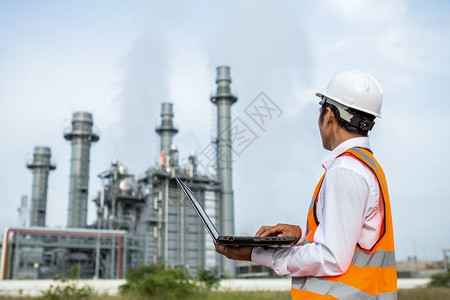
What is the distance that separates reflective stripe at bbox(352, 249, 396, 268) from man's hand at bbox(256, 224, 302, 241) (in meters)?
0.26

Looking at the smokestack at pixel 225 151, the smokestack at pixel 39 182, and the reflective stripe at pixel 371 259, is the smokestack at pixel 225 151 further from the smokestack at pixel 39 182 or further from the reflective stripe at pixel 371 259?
the reflective stripe at pixel 371 259

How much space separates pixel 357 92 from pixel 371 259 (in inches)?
28.4

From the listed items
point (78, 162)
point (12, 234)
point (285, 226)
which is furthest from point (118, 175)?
point (285, 226)

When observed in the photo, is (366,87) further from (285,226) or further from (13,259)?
(13,259)

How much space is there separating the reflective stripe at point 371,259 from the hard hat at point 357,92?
2.02 feet

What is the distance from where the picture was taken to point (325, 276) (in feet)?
5.64

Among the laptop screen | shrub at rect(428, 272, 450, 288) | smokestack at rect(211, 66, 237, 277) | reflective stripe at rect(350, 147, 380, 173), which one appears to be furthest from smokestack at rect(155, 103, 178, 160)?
reflective stripe at rect(350, 147, 380, 173)

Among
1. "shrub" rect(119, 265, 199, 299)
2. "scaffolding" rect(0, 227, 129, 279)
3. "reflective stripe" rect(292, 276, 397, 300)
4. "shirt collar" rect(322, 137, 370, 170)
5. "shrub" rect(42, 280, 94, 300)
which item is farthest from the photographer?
"scaffolding" rect(0, 227, 129, 279)

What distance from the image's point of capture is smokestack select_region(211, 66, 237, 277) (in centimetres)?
3466

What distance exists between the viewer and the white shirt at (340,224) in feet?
5.48

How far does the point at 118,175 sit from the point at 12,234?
30.0 ft

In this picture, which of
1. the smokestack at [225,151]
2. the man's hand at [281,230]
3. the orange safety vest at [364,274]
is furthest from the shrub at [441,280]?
the orange safety vest at [364,274]

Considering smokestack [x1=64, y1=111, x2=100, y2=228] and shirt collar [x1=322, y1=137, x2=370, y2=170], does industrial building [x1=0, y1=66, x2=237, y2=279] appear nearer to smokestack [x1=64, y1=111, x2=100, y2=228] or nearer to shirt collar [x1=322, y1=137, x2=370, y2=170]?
smokestack [x1=64, y1=111, x2=100, y2=228]

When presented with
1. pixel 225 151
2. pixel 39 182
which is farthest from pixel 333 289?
pixel 39 182
